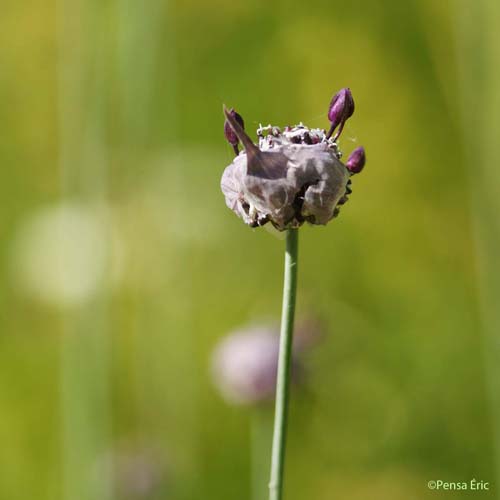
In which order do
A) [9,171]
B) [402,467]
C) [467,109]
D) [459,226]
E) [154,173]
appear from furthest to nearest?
[9,171]
[459,226]
[154,173]
[402,467]
[467,109]

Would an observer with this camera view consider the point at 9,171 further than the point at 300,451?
Yes

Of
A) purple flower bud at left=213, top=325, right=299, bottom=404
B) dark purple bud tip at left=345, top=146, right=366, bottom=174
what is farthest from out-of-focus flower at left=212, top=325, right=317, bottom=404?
dark purple bud tip at left=345, top=146, right=366, bottom=174

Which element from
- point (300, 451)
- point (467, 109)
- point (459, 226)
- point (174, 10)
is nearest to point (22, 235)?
point (174, 10)

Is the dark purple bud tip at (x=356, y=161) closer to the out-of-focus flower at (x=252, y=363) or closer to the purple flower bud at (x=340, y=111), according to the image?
the purple flower bud at (x=340, y=111)

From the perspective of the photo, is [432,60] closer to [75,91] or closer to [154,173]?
[154,173]

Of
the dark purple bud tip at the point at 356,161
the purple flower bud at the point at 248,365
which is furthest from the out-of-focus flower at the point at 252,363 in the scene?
the dark purple bud tip at the point at 356,161

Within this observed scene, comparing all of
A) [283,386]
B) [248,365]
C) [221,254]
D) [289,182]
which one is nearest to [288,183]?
[289,182]

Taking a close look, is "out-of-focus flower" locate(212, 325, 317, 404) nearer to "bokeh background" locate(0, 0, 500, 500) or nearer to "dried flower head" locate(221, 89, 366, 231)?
"bokeh background" locate(0, 0, 500, 500)
